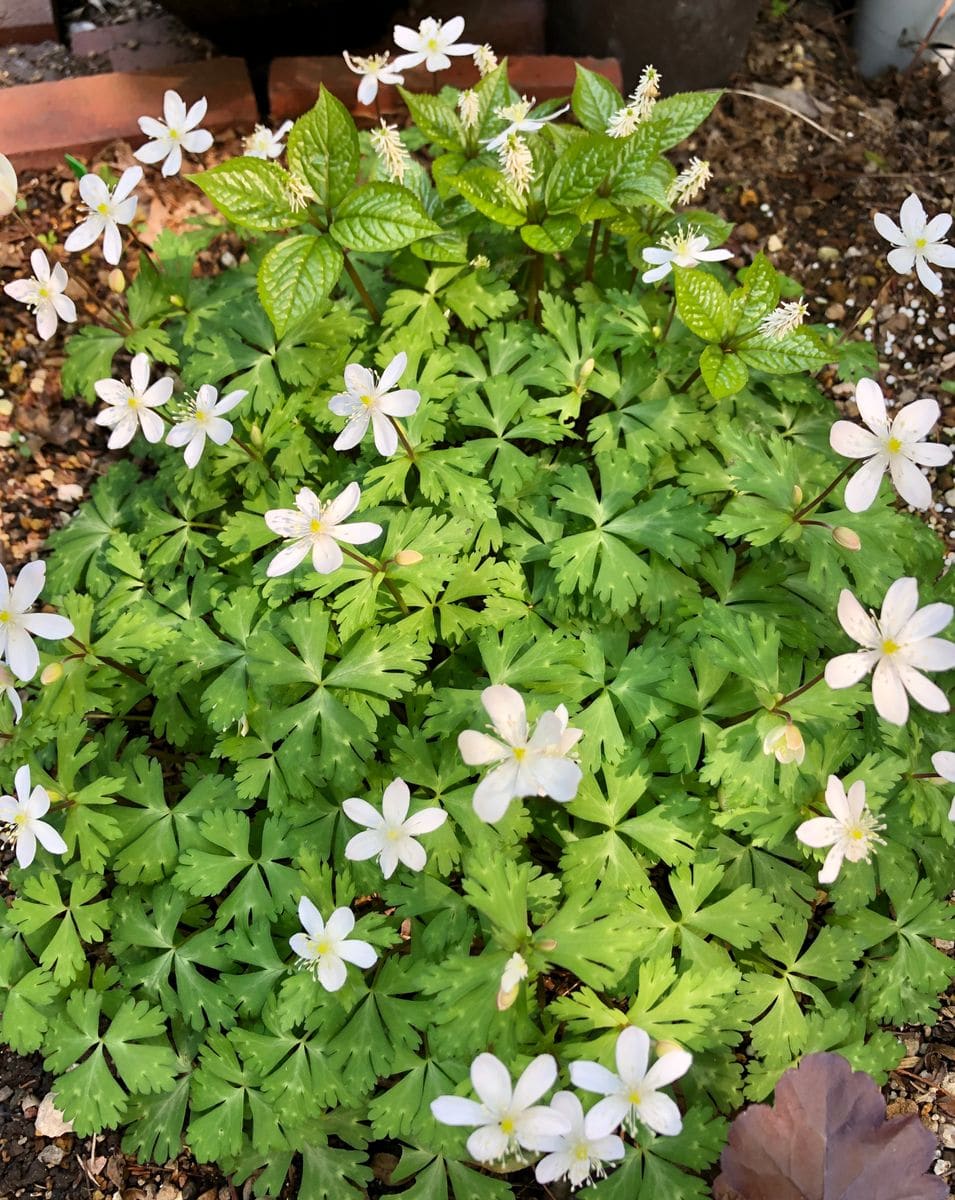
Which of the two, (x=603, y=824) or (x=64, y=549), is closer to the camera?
(x=603, y=824)

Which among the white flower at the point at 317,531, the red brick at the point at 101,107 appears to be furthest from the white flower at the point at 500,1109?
the red brick at the point at 101,107

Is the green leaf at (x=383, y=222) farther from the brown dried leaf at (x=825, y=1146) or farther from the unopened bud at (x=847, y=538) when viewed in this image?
the brown dried leaf at (x=825, y=1146)

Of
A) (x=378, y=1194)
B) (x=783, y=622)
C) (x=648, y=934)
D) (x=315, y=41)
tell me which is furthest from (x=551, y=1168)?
(x=315, y=41)

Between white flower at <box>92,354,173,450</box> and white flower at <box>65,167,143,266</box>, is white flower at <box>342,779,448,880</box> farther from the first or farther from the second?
white flower at <box>65,167,143,266</box>

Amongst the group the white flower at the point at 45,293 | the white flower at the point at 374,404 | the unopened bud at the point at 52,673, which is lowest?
the unopened bud at the point at 52,673

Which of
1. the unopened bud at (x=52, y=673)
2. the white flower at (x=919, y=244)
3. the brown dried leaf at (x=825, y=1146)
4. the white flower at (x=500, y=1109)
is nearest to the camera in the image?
the white flower at (x=500, y=1109)

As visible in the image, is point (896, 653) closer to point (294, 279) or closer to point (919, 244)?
point (919, 244)

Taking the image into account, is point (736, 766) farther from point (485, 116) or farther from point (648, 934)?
point (485, 116)
